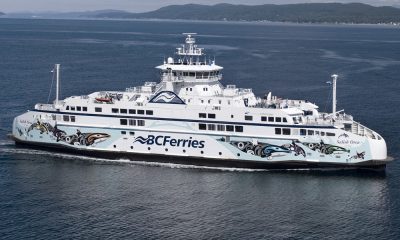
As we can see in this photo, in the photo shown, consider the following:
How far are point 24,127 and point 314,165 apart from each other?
2290cm

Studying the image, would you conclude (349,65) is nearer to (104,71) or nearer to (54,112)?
(104,71)

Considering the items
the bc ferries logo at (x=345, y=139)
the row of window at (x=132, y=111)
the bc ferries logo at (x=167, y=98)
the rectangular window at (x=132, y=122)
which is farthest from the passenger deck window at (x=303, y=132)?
the rectangular window at (x=132, y=122)

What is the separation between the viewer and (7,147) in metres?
49.3

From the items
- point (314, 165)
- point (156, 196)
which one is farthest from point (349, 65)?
point (156, 196)

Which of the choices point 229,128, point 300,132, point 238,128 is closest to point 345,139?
point 300,132

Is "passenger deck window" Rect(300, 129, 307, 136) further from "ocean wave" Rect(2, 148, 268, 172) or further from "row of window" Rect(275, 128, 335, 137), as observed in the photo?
"ocean wave" Rect(2, 148, 268, 172)

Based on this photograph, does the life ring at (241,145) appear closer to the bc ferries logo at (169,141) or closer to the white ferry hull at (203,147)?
the white ferry hull at (203,147)

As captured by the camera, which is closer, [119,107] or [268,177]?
[268,177]

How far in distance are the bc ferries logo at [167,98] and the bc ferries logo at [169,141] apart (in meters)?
2.66

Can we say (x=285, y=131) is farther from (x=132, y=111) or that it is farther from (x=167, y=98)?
(x=132, y=111)

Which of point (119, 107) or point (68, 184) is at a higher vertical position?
point (119, 107)

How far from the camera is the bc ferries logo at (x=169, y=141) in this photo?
44.9 metres

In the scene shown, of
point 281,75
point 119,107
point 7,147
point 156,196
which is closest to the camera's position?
point 156,196

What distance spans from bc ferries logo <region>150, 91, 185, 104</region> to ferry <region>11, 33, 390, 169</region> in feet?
0.24
